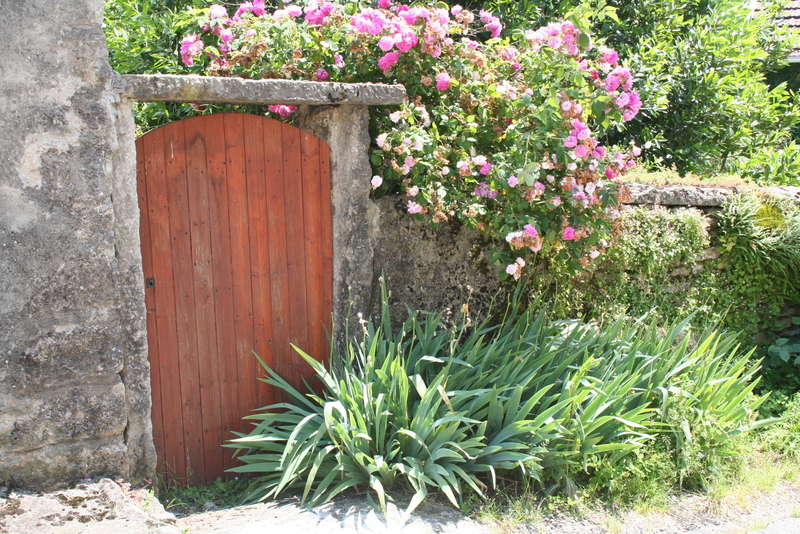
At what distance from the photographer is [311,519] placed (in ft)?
9.55

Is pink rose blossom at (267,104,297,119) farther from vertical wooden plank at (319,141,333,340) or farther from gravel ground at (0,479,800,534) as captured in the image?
gravel ground at (0,479,800,534)

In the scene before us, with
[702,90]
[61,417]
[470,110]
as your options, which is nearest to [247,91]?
[470,110]

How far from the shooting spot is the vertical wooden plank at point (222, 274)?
3.42 metres

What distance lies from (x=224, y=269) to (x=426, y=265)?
122 cm

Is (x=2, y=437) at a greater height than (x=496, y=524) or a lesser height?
greater

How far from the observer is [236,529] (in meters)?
2.83

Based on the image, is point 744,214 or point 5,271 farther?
point 744,214

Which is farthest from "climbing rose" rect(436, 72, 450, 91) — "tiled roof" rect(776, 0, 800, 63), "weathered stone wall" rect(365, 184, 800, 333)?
"tiled roof" rect(776, 0, 800, 63)

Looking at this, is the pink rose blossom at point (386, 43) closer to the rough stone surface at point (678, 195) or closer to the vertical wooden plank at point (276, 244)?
the vertical wooden plank at point (276, 244)

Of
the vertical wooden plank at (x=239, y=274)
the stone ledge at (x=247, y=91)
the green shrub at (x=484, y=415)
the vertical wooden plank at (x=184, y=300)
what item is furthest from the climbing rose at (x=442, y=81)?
the vertical wooden plank at (x=184, y=300)

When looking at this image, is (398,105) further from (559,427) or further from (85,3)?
(559,427)

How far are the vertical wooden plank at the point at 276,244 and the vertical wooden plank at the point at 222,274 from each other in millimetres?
225

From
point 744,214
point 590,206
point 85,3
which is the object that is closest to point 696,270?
point 744,214

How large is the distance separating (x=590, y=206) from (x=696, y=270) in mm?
1643
